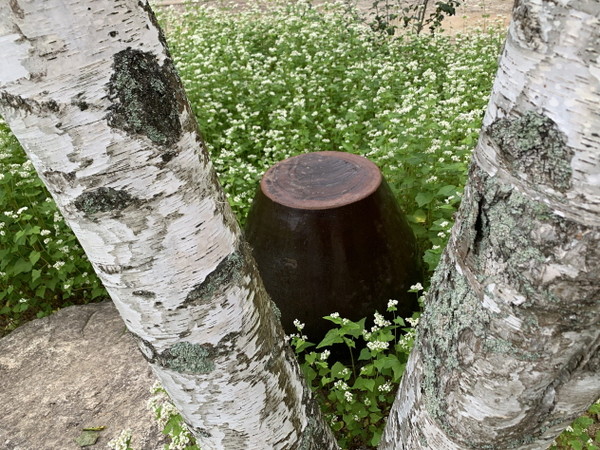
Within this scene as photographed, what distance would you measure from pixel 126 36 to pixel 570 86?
0.81m

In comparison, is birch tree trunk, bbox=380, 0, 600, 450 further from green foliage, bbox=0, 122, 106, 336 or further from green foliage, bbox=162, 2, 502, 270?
green foliage, bbox=0, 122, 106, 336

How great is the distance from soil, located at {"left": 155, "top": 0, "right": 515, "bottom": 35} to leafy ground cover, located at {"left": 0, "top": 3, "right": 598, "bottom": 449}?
5.06 ft

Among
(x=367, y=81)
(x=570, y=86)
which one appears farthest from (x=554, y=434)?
(x=367, y=81)

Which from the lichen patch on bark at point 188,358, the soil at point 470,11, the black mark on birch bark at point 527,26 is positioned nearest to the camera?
the black mark on birch bark at point 527,26

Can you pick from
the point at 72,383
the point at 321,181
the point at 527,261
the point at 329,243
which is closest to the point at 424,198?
the point at 321,181

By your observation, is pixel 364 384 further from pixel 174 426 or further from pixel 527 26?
pixel 527 26

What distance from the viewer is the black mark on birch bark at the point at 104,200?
114 centimetres

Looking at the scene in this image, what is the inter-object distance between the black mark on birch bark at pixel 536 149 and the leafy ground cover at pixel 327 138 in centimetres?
154

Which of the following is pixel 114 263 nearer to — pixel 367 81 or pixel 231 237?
pixel 231 237

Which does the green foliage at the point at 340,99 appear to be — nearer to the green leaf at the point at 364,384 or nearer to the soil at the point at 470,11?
the green leaf at the point at 364,384

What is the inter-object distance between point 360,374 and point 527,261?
169cm

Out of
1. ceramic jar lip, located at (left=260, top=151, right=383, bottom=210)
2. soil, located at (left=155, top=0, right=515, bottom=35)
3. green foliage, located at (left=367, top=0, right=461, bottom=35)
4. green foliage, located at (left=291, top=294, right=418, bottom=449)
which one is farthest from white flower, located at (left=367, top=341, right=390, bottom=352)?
soil, located at (left=155, top=0, right=515, bottom=35)

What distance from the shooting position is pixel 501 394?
4.05 feet

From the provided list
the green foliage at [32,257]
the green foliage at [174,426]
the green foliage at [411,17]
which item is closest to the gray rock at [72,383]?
the green foliage at [32,257]
